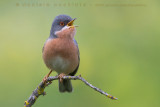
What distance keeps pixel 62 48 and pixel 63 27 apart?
0.41 m

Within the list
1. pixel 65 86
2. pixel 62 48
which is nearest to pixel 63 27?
pixel 62 48

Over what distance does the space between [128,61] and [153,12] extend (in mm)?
1979

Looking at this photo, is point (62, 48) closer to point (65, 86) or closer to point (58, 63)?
point (58, 63)

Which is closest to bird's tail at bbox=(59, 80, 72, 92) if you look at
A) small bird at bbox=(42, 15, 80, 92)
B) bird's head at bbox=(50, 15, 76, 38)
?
small bird at bbox=(42, 15, 80, 92)

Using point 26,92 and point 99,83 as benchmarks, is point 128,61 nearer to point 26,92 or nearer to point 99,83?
point 99,83

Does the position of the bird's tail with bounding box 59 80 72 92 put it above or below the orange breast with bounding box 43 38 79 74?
below

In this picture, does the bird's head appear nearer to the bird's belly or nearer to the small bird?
the small bird

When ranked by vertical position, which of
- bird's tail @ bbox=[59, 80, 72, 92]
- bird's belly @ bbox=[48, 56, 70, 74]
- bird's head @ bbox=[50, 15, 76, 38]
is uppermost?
bird's head @ bbox=[50, 15, 76, 38]

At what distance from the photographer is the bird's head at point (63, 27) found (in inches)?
257

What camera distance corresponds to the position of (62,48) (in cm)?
643

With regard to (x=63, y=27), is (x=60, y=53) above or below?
below

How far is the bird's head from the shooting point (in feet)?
21.4

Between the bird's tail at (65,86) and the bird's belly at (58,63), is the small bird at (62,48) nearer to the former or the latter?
the bird's belly at (58,63)

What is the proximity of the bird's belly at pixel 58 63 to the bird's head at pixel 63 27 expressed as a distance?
1.38 feet
